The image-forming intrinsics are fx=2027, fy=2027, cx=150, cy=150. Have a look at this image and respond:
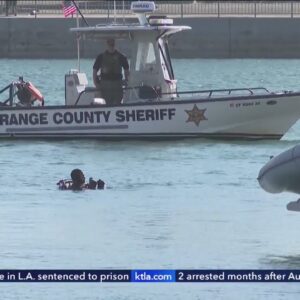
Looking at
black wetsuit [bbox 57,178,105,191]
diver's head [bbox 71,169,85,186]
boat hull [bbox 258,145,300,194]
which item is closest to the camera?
boat hull [bbox 258,145,300,194]

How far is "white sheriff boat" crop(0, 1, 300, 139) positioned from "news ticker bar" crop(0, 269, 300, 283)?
12704mm

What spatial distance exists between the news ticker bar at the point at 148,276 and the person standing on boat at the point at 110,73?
493 inches

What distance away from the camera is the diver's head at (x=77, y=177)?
29234mm

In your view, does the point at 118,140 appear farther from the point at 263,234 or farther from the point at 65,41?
the point at 65,41

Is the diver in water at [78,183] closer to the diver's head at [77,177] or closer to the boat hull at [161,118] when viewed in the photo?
the diver's head at [77,177]

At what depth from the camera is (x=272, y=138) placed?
1433 inches

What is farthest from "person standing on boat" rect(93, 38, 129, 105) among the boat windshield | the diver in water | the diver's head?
the diver's head

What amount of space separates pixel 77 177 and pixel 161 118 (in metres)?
6.22

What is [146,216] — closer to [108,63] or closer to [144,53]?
[108,63]

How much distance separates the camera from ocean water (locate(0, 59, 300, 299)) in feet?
73.2

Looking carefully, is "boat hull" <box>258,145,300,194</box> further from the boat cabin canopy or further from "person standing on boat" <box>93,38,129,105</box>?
the boat cabin canopy

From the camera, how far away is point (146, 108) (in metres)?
35.1

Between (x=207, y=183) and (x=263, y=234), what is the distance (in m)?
5.91
